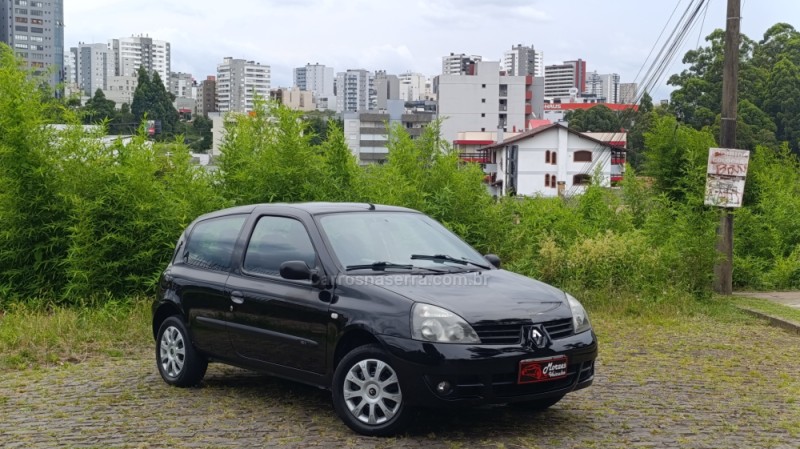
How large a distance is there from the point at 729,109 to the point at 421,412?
991 centimetres

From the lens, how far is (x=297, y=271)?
725 centimetres

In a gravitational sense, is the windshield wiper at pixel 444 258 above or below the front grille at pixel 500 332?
above

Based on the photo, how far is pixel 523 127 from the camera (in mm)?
127625

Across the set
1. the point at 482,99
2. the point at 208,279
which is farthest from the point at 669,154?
the point at 482,99

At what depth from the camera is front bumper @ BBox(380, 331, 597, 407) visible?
6445mm

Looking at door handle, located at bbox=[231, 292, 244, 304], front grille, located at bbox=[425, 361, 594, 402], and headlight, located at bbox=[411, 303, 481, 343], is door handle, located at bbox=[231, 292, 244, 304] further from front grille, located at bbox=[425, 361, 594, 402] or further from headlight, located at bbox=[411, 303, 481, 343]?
front grille, located at bbox=[425, 361, 594, 402]

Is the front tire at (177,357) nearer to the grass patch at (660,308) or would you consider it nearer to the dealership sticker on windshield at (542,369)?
the dealership sticker on windshield at (542,369)

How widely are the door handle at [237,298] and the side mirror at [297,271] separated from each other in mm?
783

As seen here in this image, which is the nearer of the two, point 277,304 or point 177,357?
point 277,304

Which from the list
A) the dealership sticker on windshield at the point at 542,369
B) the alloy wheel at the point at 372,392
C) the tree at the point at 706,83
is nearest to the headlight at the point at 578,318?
the dealership sticker on windshield at the point at 542,369

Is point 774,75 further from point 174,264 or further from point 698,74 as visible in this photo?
point 174,264

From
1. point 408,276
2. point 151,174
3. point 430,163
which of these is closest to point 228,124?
point 151,174

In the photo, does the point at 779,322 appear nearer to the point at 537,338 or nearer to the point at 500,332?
the point at 537,338

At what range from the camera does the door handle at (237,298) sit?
7914 mm
